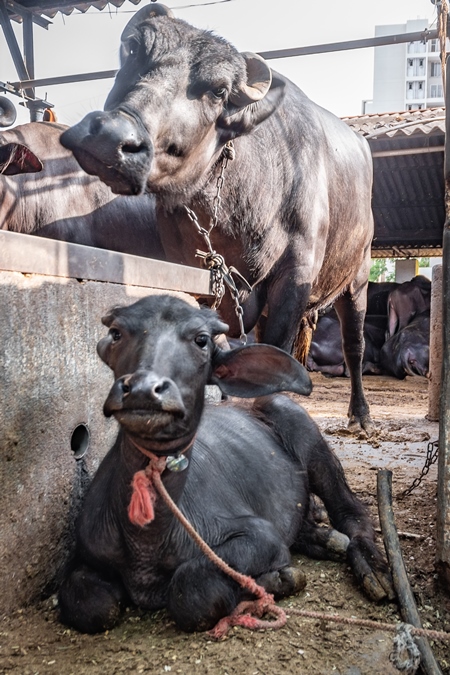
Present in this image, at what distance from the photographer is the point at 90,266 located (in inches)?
111

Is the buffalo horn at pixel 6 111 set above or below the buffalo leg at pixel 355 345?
above

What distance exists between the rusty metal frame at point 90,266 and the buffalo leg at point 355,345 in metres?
2.89

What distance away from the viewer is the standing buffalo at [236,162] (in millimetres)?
2967

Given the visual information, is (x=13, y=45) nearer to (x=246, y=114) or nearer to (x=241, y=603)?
(x=246, y=114)

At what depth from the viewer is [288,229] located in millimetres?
4145

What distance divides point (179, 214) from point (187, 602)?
8.07ft

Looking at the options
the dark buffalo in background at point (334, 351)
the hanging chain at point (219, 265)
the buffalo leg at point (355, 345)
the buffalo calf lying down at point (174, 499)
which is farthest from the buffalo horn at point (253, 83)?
the dark buffalo in background at point (334, 351)

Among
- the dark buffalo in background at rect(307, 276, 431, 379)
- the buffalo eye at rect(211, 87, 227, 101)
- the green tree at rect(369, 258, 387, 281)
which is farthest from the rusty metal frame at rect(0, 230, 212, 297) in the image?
the green tree at rect(369, 258, 387, 281)

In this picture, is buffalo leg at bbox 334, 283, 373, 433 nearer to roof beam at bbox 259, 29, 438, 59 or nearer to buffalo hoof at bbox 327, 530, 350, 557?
roof beam at bbox 259, 29, 438, 59

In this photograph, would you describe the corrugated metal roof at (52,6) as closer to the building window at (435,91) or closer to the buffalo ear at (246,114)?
the buffalo ear at (246,114)

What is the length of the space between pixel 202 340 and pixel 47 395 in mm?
645

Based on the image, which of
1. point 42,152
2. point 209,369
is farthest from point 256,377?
point 42,152

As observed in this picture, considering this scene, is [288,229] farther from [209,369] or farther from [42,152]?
[42,152]

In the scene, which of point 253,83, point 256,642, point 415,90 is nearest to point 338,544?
point 256,642
